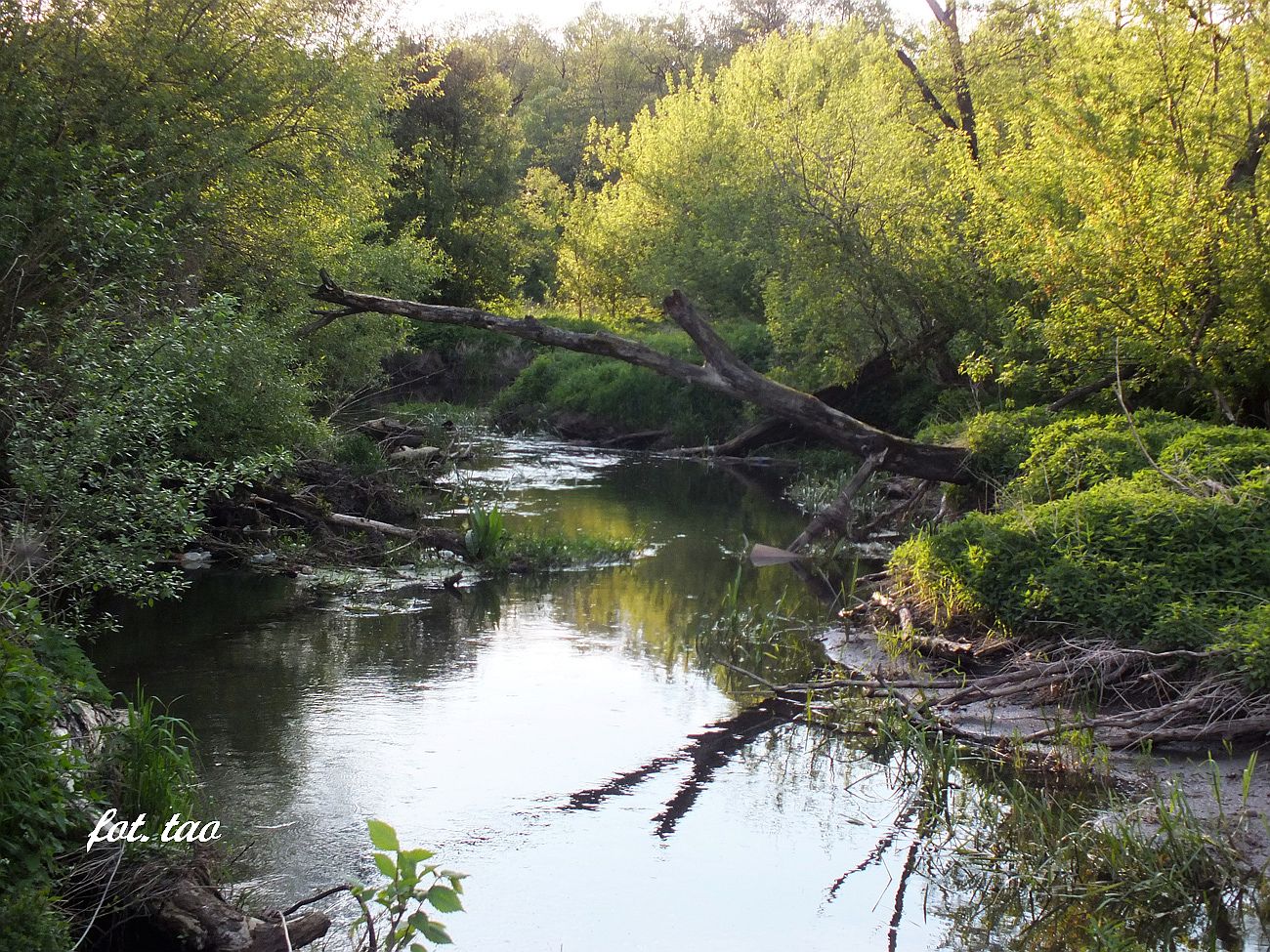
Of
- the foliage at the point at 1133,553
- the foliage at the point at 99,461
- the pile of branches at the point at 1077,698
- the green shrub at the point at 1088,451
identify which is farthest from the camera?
the green shrub at the point at 1088,451

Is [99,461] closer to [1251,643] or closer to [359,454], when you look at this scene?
[1251,643]

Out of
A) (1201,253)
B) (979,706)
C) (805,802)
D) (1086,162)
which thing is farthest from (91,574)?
(1086,162)

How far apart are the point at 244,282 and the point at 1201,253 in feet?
36.6

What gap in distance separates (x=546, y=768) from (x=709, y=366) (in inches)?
303

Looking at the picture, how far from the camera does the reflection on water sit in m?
6.75

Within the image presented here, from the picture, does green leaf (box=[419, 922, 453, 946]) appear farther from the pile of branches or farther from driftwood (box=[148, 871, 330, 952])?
the pile of branches

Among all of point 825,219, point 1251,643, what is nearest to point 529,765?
point 1251,643

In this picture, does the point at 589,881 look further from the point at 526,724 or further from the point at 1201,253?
the point at 1201,253

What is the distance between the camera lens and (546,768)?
8.86m

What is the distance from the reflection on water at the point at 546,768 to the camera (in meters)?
6.75

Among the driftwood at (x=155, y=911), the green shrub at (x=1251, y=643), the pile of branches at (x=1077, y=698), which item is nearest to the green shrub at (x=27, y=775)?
the driftwood at (x=155, y=911)

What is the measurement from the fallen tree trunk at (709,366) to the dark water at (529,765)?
7.75 ft

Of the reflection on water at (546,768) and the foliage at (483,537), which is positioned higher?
the foliage at (483,537)

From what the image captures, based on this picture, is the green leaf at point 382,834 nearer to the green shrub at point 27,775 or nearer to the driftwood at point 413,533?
the green shrub at point 27,775
